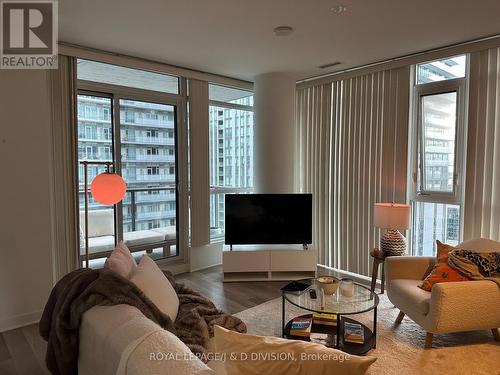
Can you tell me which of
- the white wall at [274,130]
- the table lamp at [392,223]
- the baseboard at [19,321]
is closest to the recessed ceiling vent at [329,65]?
the white wall at [274,130]

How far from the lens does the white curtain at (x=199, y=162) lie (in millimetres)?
4598

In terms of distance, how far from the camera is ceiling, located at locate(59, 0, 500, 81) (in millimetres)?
2719

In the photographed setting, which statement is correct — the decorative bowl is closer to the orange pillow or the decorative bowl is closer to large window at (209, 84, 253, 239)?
the orange pillow

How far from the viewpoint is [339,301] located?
264 cm

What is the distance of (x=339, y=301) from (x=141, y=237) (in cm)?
272

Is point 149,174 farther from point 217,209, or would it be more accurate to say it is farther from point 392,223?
point 392,223

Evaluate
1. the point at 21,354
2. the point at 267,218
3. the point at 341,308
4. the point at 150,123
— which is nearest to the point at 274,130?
the point at 267,218

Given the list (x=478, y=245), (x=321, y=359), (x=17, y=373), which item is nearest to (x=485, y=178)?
(x=478, y=245)

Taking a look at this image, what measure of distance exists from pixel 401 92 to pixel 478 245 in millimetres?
1912

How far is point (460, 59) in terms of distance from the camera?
3.68m

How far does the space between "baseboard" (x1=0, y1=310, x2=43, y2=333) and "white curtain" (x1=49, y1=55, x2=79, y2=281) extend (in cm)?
46

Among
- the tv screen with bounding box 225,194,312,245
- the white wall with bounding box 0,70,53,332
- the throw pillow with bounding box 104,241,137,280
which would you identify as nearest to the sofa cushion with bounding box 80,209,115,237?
the white wall with bounding box 0,70,53,332

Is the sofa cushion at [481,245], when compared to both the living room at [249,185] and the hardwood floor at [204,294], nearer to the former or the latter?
the living room at [249,185]

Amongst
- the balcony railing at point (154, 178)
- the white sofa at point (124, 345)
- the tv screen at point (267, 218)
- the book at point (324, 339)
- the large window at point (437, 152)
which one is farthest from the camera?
the tv screen at point (267, 218)
